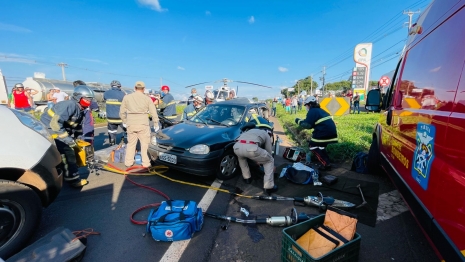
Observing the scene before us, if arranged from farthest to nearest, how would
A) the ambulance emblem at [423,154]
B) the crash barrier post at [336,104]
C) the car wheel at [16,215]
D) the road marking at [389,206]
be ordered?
the crash barrier post at [336,104] → the road marking at [389,206] → the car wheel at [16,215] → the ambulance emblem at [423,154]

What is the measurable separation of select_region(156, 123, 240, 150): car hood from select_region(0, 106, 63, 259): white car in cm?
192

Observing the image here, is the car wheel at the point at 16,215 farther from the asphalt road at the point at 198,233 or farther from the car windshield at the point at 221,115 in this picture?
the car windshield at the point at 221,115

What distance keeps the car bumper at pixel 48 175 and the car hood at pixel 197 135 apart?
179cm

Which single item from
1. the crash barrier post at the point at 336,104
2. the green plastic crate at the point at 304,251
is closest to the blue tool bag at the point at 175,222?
the green plastic crate at the point at 304,251

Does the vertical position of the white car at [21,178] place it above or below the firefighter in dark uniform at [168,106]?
below

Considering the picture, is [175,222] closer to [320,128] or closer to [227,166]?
[227,166]

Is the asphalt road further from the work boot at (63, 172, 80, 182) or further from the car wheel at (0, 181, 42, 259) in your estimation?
the car wheel at (0, 181, 42, 259)

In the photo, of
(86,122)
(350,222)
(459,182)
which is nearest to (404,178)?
(350,222)

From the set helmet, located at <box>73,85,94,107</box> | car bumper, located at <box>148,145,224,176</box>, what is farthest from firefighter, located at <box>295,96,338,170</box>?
helmet, located at <box>73,85,94,107</box>

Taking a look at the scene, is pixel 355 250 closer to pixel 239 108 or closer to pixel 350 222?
pixel 350 222

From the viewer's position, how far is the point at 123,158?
556 centimetres

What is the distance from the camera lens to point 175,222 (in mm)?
2559

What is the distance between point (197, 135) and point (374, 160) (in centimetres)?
340

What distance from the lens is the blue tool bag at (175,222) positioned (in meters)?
2.54
